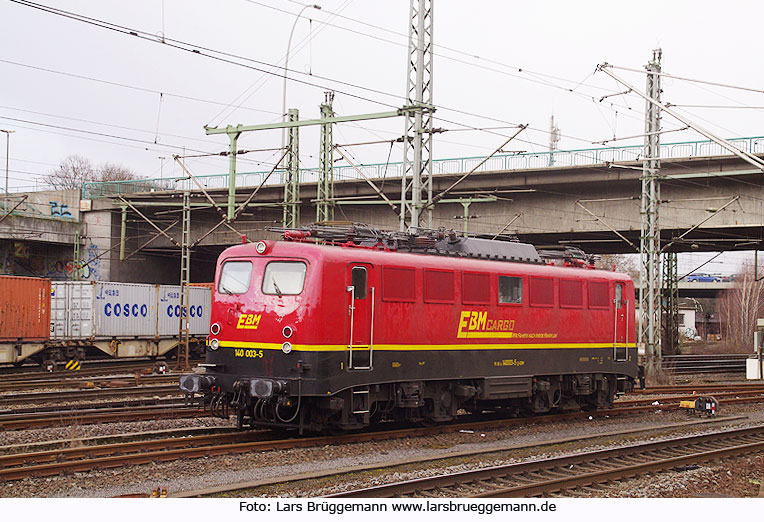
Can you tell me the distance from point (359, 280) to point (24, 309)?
22.8 metres

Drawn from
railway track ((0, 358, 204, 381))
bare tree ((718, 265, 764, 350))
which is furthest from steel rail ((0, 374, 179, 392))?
bare tree ((718, 265, 764, 350))

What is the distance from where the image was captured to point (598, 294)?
2073cm

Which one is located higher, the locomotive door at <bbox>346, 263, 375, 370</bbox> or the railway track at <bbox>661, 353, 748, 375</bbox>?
the locomotive door at <bbox>346, 263, 375, 370</bbox>

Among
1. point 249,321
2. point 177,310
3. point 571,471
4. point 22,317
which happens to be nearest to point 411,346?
point 249,321

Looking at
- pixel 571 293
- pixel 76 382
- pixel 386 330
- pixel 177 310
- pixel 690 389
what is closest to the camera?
pixel 386 330

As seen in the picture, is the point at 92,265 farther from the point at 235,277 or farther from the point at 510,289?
the point at 510,289

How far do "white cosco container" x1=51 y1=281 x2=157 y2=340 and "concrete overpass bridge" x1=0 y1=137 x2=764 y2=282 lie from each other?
507cm

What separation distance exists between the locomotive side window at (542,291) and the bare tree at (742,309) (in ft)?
172

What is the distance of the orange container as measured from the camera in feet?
107

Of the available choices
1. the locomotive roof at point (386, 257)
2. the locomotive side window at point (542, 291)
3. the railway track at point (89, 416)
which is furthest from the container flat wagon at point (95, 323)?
the locomotive side window at point (542, 291)

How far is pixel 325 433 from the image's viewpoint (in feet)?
52.4

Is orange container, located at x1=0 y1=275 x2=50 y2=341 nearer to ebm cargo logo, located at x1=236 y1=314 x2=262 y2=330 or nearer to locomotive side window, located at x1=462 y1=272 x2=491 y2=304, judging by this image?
ebm cargo logo, located at x1=236 y1=314 x2=262 y2=330

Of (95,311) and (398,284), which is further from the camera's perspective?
(95,311)
